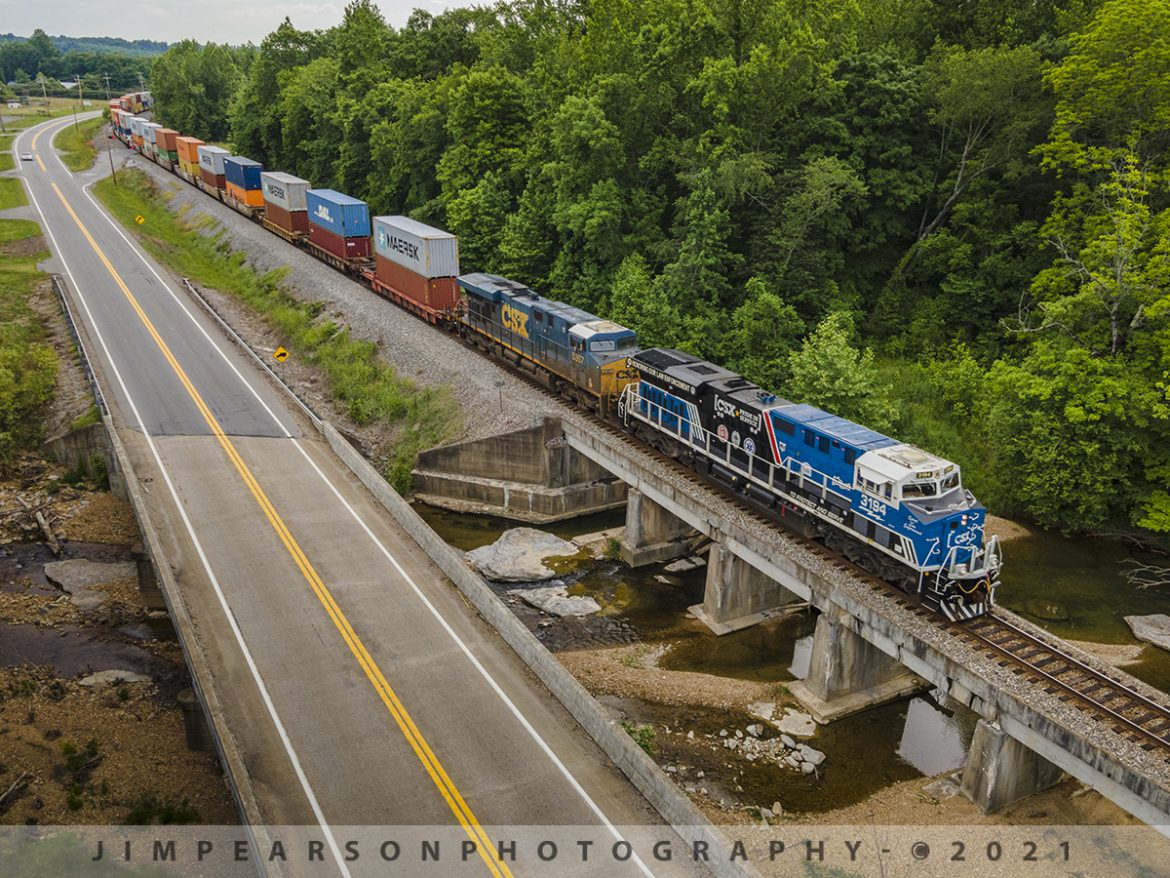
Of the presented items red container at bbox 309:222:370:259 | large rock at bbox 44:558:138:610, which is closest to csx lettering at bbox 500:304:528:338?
large rock at bbox 44:558:138:610

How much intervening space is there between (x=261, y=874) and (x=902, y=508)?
18.6 m

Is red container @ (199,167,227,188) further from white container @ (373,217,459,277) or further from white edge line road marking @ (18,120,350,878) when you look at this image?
white edge line road marking @ (18,120,350,878)

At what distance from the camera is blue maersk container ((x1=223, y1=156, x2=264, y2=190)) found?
262 ft

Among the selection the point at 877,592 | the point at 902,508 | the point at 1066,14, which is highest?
the point at 1066,14

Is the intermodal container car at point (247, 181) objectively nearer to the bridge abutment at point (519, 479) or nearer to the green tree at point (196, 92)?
the bridge abutment at point (519, 479)

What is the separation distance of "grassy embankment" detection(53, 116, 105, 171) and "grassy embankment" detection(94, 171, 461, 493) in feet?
109

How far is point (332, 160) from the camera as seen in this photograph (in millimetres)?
93750

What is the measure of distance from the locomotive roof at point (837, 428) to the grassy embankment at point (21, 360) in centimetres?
3822

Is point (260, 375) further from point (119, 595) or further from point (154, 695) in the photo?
point (154, 695)

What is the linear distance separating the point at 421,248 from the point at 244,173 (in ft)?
133

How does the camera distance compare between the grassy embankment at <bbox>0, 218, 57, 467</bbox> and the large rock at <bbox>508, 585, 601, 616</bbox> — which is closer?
the large rock at <bbox>508, 585, 601, 616</bbox>

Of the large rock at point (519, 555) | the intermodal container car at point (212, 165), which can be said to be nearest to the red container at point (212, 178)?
the intermodal container car at point (212, 165)

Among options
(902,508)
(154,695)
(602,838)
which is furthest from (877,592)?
(154,695)

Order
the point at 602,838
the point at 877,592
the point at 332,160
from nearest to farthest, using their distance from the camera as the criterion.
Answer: the point at 602,838, the point at 877,592, the point at 332,160
